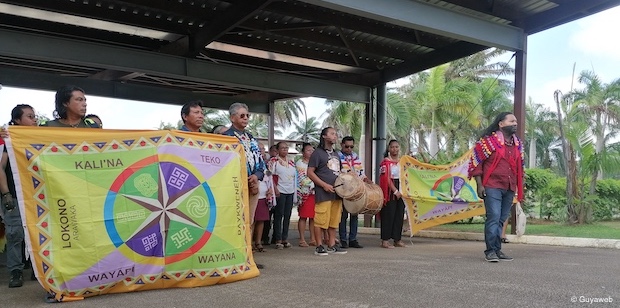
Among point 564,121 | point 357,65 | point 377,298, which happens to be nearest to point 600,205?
point 564,121

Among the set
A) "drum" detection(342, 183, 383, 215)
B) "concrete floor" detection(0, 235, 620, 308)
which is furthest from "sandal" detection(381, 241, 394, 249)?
"concrete floor" detection(0, 235, 620, 308)

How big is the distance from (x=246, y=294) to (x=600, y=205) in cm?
1405

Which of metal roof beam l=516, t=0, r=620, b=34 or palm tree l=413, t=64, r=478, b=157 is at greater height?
palm tree l=413, t=64, r=478, b=157

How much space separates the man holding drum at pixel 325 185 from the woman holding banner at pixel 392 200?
1.59 m

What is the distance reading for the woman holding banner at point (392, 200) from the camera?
8406 millimetres

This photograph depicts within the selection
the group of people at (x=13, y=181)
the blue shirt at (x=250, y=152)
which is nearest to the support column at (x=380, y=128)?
the blue shirt at (x=250, y=152)

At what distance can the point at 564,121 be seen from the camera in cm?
1406

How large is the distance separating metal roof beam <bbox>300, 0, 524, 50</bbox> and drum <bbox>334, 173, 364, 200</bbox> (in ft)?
7.53

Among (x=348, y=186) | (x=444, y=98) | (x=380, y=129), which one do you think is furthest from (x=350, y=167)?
(x=444, y=98)

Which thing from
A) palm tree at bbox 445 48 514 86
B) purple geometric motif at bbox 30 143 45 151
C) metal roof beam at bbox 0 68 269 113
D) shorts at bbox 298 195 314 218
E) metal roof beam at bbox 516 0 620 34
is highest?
palm tree at bbox 445 48 514 86

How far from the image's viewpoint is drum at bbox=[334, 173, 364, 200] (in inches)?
267

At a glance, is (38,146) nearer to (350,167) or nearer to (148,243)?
(148,243)

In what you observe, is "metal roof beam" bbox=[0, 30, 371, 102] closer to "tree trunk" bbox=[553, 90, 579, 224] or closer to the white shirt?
the white shirt

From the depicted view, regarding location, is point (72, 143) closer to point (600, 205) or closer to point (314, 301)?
point (314, 301)
